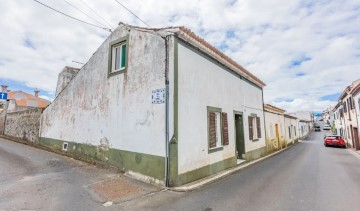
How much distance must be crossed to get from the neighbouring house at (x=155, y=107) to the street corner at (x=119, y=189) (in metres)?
0.43

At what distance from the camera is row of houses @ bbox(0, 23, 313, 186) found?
6777mm

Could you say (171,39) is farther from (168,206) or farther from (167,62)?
(168,206)

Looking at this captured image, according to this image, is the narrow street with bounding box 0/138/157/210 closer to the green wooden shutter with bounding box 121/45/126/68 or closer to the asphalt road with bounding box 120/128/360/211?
the asphalt road with bounding box 120/128/360/211

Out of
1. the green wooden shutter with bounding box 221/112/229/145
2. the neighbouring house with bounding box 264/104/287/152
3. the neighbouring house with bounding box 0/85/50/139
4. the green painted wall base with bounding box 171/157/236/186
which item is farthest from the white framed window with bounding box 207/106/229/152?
the neighbouring house with bounding box 0/85/50/139

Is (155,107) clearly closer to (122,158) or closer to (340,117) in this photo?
(122,158)

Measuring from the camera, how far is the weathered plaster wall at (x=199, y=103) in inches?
276

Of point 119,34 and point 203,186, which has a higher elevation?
point 119,34

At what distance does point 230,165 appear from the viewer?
985 cm

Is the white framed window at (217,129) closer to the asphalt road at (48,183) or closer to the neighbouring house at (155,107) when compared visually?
the neighbouring house at (155,107)

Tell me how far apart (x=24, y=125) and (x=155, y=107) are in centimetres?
1413

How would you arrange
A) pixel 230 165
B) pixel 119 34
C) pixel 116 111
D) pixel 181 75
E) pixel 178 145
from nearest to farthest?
pixel 178 145 < pixel 181 75 < pixel 116 111 < pixel 119 34 < pixel 230 165

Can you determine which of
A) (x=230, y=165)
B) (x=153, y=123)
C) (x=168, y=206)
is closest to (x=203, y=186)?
(x=168, y=206)

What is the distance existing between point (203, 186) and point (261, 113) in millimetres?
10622

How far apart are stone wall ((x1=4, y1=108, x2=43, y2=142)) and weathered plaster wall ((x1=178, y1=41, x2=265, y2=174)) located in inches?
453
